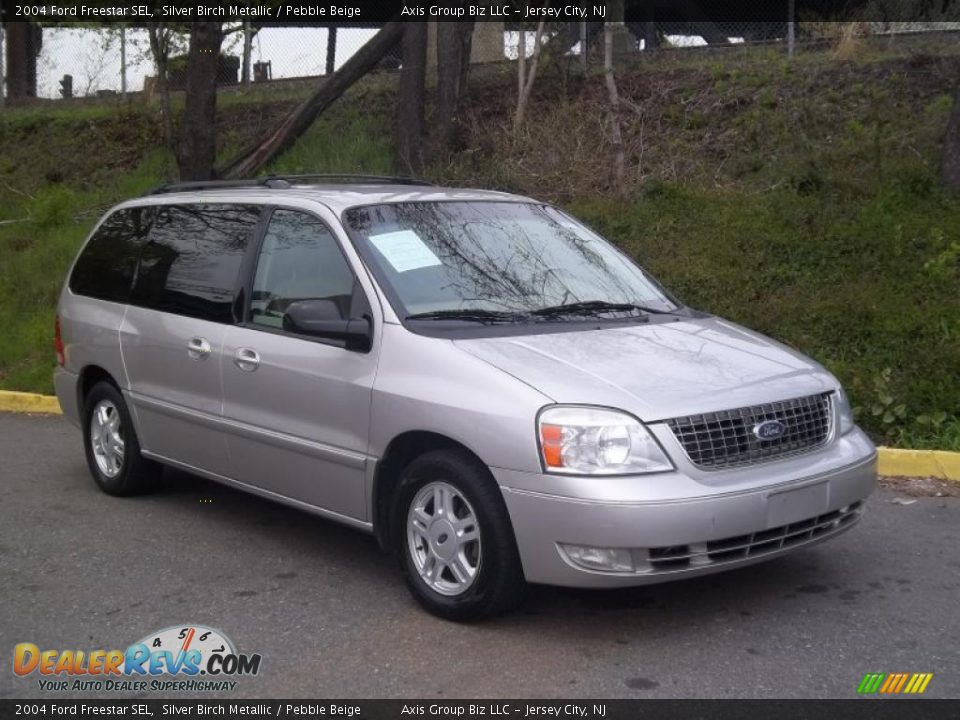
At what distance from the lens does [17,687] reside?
445cm

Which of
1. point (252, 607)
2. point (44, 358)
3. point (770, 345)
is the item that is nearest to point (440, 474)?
point (252, 607)

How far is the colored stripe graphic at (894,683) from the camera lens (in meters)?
4.31

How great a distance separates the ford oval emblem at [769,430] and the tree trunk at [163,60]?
45.2 ft

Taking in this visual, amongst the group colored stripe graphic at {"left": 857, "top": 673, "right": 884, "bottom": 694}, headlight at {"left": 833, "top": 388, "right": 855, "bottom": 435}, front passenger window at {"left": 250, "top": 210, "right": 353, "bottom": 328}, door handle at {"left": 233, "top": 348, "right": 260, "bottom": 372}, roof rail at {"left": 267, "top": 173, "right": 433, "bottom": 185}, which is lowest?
colored stripe graphic at {"left": 857, "top": 673, "right": 884, "bottom": 694}

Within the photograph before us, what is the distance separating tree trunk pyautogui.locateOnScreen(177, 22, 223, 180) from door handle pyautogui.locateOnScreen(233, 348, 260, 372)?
942 centimetres

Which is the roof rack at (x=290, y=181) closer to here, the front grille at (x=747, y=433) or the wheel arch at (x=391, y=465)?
the wheel arch at (x=391, y=465)

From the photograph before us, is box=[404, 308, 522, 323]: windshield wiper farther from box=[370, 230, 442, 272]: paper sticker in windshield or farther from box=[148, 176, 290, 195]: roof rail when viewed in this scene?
box=[148, 176, 290, 195]: roof rail

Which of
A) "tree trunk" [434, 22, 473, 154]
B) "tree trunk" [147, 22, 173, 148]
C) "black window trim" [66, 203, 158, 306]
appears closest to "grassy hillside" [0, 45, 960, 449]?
"tree trunk" [434, 22, 473, 154]

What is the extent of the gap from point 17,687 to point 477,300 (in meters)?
2.46

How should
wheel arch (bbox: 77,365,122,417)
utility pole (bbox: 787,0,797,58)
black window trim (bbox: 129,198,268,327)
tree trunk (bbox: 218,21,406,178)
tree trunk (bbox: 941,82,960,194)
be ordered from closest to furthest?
black window trim (bbox: 129,198,268,327) → wheel arch (bbox: 77,365,122,417) → tree trunk (bbox: 941,82,960,194) → utility pole (bbox: 787,0,797,58) → tree trunk (bbox: 218,21,406,178)

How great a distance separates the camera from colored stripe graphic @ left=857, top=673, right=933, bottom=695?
4309 millimetres

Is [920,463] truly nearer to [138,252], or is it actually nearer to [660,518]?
[660,518]

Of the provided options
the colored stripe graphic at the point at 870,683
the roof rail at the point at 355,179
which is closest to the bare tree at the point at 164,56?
the roof rail at the point at 355,179
